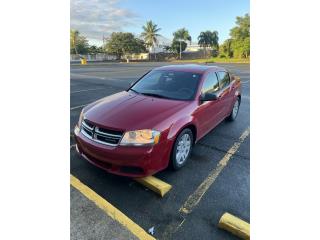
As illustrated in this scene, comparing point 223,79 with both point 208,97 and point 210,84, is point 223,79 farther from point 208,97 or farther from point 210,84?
point 208,97

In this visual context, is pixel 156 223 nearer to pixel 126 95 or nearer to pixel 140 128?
pixel 140 128

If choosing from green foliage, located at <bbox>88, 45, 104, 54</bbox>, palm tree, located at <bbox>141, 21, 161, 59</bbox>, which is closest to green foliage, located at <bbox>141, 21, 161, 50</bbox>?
palm tree, located at <bbox>141, 21, 161, 59</bbox>

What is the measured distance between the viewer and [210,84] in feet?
13.6

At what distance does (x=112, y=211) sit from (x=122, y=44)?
60224 millimetres

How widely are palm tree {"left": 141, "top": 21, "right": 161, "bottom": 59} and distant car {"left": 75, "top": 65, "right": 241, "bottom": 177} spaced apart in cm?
6296

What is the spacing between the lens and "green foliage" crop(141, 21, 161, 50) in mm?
62875

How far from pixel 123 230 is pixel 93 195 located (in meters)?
0.64

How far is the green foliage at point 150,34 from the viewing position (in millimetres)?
62875

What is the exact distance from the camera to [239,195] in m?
2.84

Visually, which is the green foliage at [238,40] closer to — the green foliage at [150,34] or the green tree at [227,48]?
the green tree at [227,48]

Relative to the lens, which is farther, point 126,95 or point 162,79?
point 162,79

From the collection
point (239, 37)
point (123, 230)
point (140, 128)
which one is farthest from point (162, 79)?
point (239, 37)
